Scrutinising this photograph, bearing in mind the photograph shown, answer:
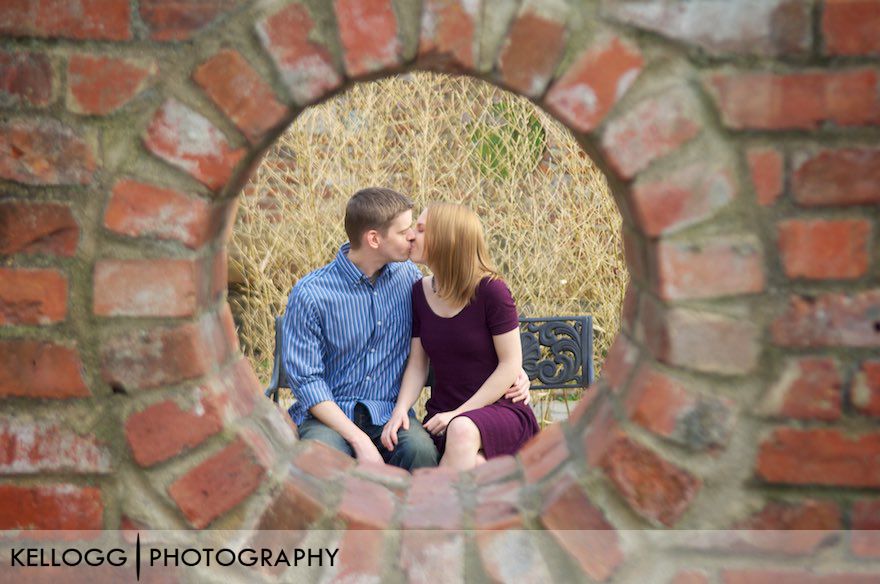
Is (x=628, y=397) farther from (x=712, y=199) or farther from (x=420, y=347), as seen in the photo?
(x=420, y=347)

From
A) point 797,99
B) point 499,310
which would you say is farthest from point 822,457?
point 499,310

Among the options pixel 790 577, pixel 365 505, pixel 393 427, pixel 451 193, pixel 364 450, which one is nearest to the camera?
pixel 790 577

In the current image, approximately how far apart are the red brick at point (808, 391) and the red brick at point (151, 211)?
37.8 inches

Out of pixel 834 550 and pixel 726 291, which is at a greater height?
pixel 726 291

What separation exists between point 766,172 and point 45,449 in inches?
48.7

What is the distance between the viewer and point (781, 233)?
4.39ft

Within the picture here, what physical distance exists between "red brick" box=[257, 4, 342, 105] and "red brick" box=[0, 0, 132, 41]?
0.72 feet

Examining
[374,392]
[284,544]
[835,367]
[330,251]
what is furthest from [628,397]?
[330,251]

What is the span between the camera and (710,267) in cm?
136

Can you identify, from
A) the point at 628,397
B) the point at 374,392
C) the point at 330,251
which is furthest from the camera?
the point at 330,251

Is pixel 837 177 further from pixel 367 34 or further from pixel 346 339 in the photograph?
pixel 346 339

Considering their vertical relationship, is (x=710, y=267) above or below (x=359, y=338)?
above

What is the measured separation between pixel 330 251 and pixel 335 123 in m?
0.77

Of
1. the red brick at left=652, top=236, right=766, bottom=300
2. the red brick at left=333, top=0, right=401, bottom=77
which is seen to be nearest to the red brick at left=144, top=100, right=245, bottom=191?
the red brick at left=333, top=0, right=401, bottom=77
